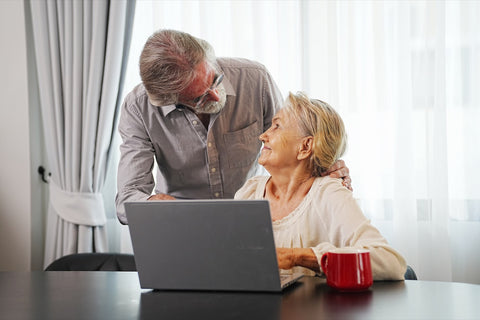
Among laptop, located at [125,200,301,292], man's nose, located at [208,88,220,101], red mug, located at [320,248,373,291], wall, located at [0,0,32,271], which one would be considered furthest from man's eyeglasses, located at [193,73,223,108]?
wall, located at [0,0,32,271]

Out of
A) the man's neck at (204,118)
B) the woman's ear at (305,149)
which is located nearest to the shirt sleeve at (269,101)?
the man's neck at (204,118)

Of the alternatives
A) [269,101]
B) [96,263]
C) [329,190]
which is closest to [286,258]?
[329,190]

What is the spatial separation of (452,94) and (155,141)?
58.9 inches

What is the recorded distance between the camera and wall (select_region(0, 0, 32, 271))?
371 cm

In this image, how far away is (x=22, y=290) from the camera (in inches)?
59.2

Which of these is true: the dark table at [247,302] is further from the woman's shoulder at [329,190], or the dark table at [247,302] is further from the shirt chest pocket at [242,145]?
the shirt chest pocket at [242,145]

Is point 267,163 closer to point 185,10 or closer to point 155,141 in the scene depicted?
point 155,141

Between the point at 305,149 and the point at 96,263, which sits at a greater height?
the point at 305,149

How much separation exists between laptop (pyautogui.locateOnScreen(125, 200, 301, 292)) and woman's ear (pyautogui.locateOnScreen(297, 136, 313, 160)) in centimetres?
53

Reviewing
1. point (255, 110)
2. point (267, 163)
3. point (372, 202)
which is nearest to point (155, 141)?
point (255, 110)

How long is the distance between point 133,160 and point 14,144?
1.55m

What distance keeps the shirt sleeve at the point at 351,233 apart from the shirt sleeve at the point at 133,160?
0.90 metres

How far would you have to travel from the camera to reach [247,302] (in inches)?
50.2

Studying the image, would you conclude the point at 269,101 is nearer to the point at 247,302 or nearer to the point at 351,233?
the point at 351,233
